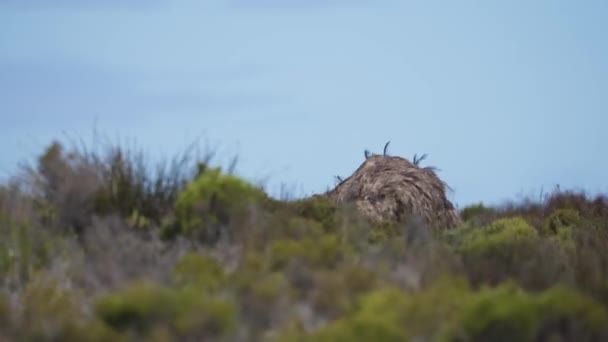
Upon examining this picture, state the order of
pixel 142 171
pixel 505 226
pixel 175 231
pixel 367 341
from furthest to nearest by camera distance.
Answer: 1. pixel 505 226
2. pixel 142 171
3. pixel 175 231
4. pixel 367 341

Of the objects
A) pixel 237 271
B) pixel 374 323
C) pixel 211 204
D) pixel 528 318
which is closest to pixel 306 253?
pixel 237 271

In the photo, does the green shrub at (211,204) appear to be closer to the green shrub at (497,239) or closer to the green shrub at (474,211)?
the green shrub at (497,239)

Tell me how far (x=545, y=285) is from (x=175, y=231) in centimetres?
386

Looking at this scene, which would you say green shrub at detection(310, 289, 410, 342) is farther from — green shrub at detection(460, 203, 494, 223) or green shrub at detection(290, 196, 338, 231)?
green shrub at detection(460, 203, 494, 223)

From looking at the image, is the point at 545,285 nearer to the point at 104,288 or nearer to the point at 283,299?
the point at 283,299

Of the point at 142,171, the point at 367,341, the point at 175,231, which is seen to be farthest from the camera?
the point at 142,171

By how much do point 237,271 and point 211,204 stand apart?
2041 mm

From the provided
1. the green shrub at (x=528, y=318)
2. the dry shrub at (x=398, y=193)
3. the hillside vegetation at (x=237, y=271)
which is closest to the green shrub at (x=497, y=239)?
the hillside vegetation at (x=237, y=271)

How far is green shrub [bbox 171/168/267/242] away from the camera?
13922 millimetres

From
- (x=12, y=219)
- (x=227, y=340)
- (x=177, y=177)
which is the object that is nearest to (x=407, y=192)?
(x=177, y=177)

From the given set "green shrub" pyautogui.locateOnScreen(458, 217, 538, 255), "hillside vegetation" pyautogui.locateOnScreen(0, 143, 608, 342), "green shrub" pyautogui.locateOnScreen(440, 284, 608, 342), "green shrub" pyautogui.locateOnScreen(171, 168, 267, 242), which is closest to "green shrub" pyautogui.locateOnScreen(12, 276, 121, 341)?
"hillside vegetation" pyautogui.locateOnScreen(0, 143, 608, 342)

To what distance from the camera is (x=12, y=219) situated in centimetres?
1491

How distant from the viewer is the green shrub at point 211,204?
548 inches

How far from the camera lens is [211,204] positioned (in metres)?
14.1
